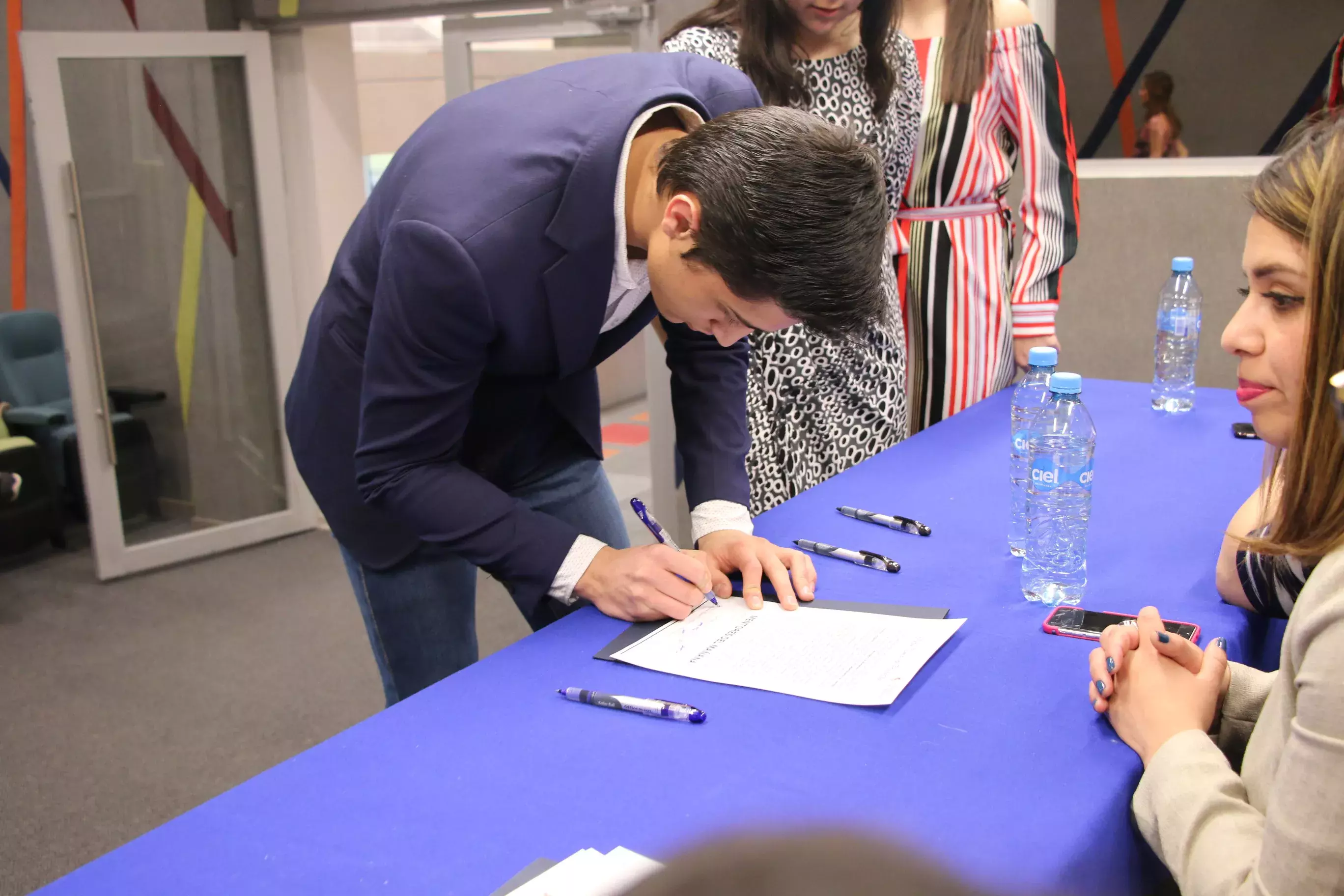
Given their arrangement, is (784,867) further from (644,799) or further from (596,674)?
(596,674)

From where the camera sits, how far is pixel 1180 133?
24.0 feet

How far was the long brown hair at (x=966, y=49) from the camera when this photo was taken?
2.29 metres

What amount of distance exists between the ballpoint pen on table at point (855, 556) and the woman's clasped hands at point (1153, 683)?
36 centimetres

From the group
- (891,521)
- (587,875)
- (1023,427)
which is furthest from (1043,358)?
(587,875)

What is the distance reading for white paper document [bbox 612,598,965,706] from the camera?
119cm

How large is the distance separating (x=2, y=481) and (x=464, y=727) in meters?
3.74

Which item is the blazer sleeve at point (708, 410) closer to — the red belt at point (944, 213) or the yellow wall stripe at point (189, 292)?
the red belt at point (944, 213)

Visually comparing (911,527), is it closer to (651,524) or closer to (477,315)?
(651,524)

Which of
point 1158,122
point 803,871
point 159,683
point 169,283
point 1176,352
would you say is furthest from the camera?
point 1158,122

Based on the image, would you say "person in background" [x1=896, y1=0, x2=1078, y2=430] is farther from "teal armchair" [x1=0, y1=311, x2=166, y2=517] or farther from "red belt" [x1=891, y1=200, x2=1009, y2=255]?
"teal armchair" [x1=0, y1=311, x2=166, y2=517]

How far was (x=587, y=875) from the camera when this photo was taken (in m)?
0.87

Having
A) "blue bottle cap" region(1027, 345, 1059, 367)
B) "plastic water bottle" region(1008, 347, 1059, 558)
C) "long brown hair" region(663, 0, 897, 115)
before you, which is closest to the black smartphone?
"plastic water bottle" region(1008, 347, 1059, 558)

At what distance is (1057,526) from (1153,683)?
37 cm

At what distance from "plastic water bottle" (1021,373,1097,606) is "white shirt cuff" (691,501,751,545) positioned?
39 centimetres
